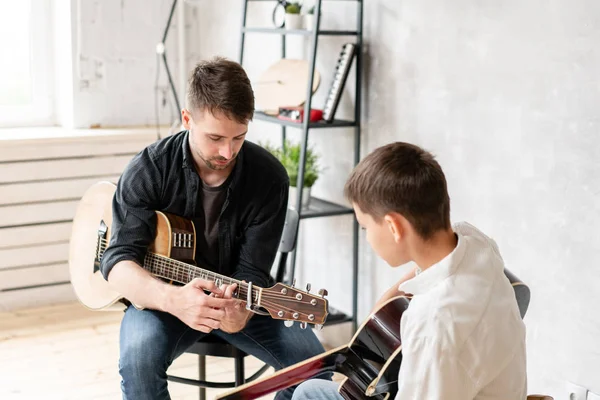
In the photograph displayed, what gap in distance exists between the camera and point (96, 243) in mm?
2260

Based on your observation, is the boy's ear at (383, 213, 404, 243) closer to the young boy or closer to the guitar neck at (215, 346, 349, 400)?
the young boy

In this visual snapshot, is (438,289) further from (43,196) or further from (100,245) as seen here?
(43,196)

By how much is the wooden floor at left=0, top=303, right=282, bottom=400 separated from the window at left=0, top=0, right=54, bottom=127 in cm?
98

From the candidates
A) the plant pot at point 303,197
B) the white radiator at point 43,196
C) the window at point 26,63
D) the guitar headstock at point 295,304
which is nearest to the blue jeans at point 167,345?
the guitar headstock at point 295,304

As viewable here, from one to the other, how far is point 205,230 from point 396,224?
81 centimetres

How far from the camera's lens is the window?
382cm

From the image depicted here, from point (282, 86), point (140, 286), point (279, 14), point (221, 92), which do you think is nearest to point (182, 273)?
point (140, 286)

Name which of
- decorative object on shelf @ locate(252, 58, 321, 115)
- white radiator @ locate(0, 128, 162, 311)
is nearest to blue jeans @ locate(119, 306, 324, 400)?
decorative object on shelf @ locate(252, 58, 321, 115)

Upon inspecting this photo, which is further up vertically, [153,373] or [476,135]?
[476,135]

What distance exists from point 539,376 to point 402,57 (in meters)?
1.12

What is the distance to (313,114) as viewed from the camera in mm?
2867

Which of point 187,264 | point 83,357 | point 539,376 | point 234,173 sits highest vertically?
point 234,173

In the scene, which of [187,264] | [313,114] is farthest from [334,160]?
[187,264]

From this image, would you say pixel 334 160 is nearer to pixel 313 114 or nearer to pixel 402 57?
pixel 313 114
